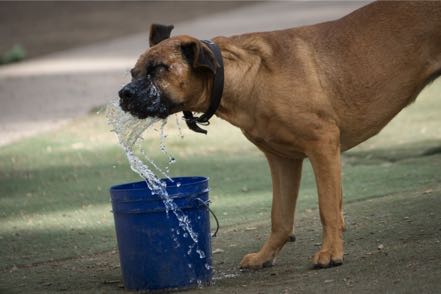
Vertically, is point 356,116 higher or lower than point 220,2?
higher

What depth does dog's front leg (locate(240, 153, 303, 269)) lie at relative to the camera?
22.4ft

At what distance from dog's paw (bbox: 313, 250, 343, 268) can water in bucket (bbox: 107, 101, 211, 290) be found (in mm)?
689

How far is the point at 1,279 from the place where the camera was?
6.98 meters

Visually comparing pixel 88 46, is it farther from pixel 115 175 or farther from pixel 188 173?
pixel 188 173

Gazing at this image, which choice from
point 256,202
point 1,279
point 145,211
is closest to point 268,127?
point 145,211

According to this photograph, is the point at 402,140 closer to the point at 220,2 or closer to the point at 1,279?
the point at 1,279

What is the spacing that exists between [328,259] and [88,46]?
17.1m

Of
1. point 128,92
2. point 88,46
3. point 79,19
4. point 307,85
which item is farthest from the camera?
point 79,19

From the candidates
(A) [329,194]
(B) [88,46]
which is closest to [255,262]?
(A) [329,194]

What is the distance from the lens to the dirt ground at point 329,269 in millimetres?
5828

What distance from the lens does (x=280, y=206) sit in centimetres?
688

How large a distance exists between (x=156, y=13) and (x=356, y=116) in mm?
21706

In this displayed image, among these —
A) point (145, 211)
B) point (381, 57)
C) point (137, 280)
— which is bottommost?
point (137, 280)

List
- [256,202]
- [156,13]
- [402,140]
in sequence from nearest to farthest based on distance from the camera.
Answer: [256,202], [402,140], [156,13]
